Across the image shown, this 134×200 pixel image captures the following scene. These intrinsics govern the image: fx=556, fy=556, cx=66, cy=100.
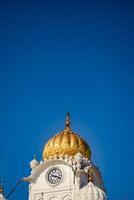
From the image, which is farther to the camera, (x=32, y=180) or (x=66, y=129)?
(x=66, y=129)

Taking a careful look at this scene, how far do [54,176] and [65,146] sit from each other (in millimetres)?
2524

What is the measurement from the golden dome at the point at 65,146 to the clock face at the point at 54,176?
1325 mm

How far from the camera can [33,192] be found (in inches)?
1540

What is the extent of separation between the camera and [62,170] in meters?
38.9

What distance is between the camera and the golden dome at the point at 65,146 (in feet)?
132

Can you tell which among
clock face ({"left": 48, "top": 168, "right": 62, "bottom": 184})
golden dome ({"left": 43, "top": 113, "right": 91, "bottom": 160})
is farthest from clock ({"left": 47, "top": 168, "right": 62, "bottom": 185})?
golden dome ({"left": 43, "top": 113, "right": 91, "bottom": 160})

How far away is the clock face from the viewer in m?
38.8

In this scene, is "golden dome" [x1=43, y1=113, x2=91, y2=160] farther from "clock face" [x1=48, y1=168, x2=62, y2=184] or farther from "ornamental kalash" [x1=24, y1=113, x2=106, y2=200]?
"clock face" [x1=48, y1=168, x2=62, y2=184]

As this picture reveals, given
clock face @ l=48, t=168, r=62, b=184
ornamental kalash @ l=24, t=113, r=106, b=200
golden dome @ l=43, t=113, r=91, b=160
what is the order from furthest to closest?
1. golden dome @ l=43, t=113, r=91, b=160
2. clock face @ l=48, t=168, r=62, b=184
3. ornamental kalash @ l=24, t=113, r=106, b=200

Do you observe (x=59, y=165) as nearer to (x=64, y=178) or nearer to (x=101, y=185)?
(x=64, y=178)

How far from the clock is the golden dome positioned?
1.32 m

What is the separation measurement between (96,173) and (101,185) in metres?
1.01

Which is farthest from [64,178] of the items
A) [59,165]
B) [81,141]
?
[81,141]

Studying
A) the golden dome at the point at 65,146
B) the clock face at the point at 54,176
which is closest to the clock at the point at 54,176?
the clock face at the point at 54,176
